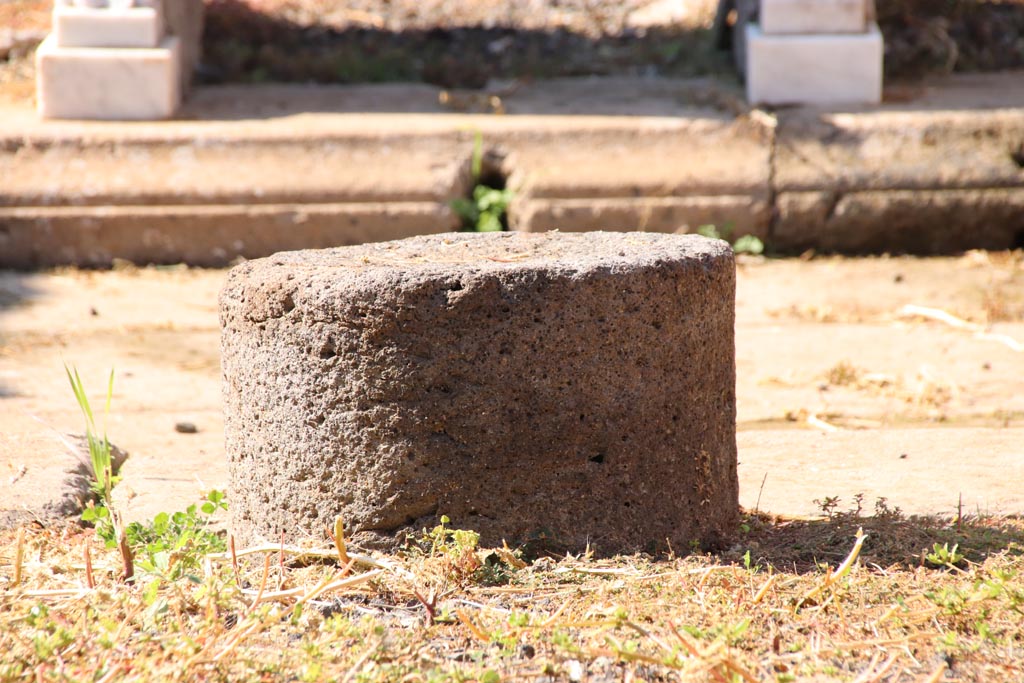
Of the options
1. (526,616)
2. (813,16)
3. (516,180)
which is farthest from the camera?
(813,16)

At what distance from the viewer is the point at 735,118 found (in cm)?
609

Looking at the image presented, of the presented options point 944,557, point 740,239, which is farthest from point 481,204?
point 944,557

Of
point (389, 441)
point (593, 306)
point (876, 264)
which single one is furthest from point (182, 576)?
point (876, 264)

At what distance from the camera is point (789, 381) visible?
4336 millimetres

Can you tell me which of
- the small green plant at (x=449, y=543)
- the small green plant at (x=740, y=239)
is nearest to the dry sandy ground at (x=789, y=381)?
the small green plant at (x=740, y=239)

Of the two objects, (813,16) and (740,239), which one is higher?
(813,16)

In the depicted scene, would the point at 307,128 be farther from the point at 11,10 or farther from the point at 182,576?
the point at 182,576

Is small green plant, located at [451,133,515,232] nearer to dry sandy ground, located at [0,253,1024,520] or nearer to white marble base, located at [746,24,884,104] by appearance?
dry sandy ground, located at [0,253,1024,520]

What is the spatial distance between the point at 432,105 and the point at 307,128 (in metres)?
0.78

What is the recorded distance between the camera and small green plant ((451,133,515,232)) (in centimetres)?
588

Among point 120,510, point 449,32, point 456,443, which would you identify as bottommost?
point 120,510

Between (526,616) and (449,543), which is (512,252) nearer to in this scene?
(449,543)

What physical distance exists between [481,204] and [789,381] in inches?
82.6

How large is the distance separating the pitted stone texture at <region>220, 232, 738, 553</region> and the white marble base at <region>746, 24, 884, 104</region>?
159 inches
